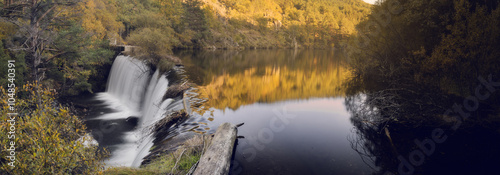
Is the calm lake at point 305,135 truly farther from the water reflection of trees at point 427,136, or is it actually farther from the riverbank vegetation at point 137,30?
the riverbank vegetation at point 137,30

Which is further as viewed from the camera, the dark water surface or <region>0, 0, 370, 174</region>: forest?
the dark water surface

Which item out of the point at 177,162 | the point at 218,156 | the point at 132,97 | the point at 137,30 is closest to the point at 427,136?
the point at 218,156

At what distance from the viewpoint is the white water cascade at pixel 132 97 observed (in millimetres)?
11895

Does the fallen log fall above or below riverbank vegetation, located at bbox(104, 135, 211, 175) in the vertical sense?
above

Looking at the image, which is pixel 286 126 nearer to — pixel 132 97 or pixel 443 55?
pixel 443 55

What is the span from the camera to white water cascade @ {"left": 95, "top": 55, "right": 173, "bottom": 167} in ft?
39.0

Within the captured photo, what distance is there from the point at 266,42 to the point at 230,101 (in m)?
85.1

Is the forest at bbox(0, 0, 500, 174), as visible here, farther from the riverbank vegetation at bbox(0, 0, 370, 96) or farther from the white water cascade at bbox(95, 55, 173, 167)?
the white water cascade at bbox(95, 55, 173, 167)

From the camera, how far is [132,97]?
60.7 ft

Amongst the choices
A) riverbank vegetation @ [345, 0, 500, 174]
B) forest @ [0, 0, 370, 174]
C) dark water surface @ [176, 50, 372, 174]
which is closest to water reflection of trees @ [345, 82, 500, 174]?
riverbank vegetation @ [345, 0, 500, 174]

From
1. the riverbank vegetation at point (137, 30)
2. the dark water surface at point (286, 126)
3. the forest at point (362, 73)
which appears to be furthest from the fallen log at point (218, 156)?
the riverbank vegetation at point (137, 30)

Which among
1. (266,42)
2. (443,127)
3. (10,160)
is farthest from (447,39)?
(266,42)

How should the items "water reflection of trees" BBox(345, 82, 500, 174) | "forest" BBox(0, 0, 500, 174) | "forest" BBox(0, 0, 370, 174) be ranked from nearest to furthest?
"forest" BBox(0, 0, 370, 174) → "forest" BBox(0, 0, 500, 174) → "water reflection of trees" BBox(345, 82, 500, 174)

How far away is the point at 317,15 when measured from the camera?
13700 cm
